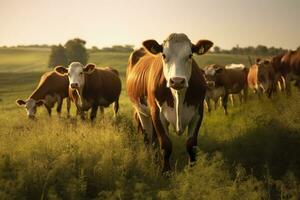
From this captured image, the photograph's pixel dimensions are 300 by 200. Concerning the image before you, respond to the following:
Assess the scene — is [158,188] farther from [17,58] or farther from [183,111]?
[17,58]

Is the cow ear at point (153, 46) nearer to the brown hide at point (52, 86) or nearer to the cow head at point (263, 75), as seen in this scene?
the brown hide at point (52, 86)

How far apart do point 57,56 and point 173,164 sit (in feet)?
224

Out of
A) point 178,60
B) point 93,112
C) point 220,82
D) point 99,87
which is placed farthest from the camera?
point 220,82

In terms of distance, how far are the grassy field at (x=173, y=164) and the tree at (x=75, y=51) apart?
216 feet

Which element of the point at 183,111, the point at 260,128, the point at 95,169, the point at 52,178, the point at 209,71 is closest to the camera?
the point at 52,178

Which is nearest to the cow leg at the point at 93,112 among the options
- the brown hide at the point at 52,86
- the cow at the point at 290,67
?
Answer: the brown hide at the point at 52,86

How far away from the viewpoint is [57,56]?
73.1 m

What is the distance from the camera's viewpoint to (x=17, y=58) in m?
89.9

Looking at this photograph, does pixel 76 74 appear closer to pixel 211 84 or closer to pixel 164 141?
pixel 211 84

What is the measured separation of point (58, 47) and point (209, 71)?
6084 cm

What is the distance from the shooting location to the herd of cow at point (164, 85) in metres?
6.71

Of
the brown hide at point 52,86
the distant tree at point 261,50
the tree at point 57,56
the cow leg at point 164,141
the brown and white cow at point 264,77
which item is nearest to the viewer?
the cow leg at point 164,141

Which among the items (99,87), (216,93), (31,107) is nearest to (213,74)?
(216,93)

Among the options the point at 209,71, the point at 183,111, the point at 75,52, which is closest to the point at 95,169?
the point at 183,111
